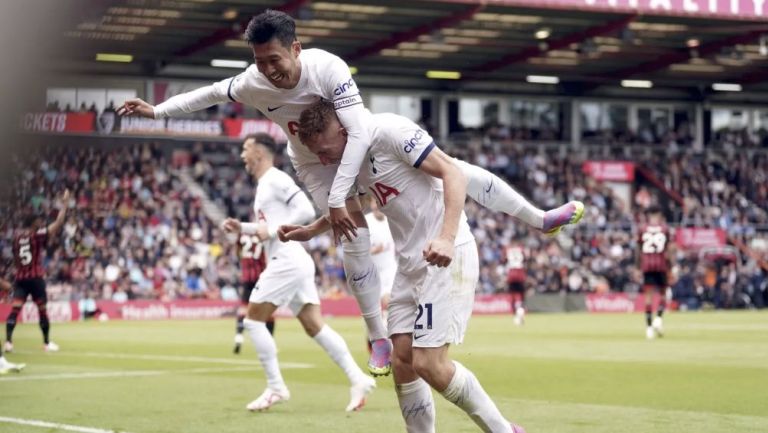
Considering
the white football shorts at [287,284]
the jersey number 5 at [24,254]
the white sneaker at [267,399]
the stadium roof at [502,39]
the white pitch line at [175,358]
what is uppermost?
the stadium roof at [502,39]

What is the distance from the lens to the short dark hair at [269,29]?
550cm

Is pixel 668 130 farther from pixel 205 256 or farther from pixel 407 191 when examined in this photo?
pixel 407 191

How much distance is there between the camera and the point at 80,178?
1.41m

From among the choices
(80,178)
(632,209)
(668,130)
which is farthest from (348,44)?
(80,178)

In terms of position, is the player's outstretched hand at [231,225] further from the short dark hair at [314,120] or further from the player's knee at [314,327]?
the short dark hair at [314,120]

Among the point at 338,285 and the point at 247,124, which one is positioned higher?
the point at 247,124

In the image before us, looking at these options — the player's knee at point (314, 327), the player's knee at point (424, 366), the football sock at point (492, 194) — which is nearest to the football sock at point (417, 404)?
the player's knee at point (424, 366)

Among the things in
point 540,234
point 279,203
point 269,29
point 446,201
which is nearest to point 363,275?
point 446,201

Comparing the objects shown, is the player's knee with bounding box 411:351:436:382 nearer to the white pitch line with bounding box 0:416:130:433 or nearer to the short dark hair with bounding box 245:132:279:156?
the white pitch line with bounding box 0:416:130:433

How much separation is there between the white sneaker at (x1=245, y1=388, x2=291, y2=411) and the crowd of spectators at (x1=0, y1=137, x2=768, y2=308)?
15.1 m

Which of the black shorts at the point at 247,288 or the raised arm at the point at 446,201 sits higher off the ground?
the raised arm at the point at 446,201

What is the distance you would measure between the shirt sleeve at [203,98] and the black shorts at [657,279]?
1887cm

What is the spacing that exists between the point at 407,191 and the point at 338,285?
33.0 m

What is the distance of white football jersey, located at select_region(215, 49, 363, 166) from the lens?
608 centimetres
